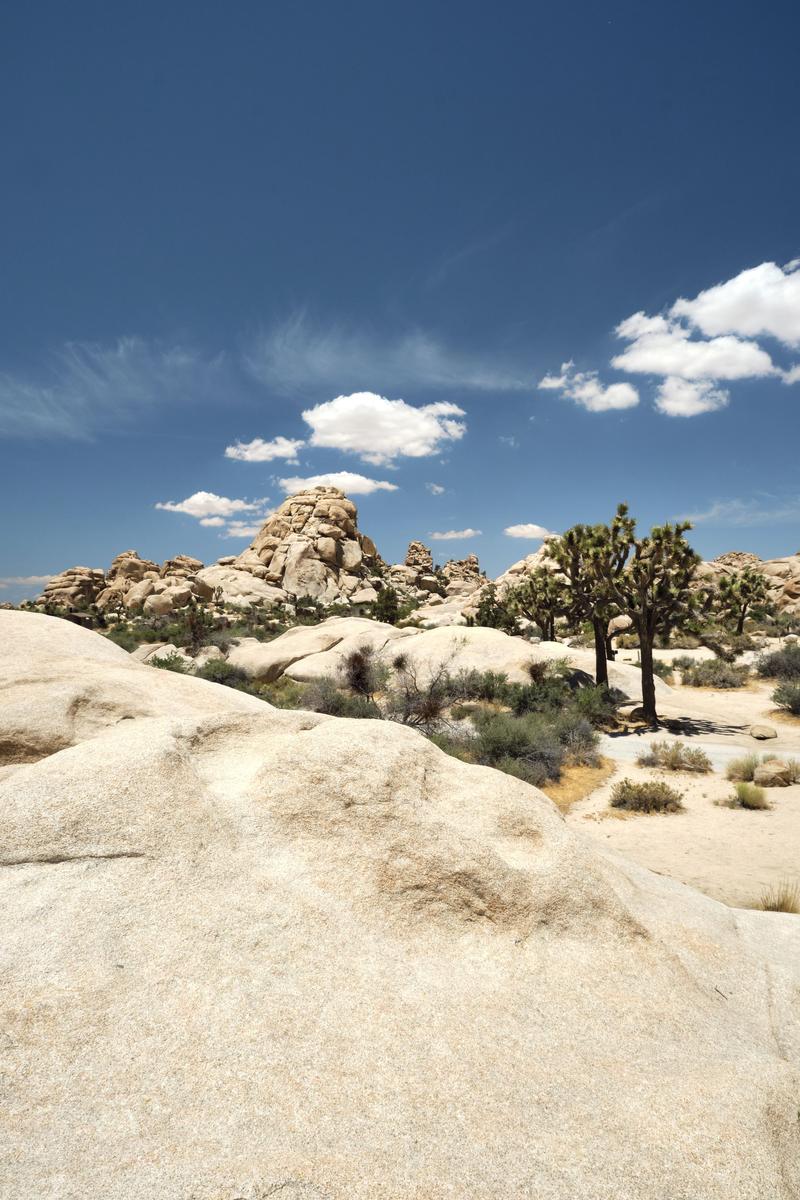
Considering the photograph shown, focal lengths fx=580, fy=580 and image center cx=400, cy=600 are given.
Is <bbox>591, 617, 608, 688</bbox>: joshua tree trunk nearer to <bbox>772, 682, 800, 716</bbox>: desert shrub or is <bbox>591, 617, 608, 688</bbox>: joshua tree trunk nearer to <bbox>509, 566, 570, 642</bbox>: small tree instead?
<bbox>772, 682, 800, 716</bbox>: desert shrub

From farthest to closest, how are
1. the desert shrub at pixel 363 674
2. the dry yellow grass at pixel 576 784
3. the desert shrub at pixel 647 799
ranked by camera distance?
the desert shrub at pixel 363 674 → the dry yellow grass at pixel 576 784 → the desert shrub at pixel 647 799

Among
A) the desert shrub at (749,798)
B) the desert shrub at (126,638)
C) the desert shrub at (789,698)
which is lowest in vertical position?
the desert shrub at (749,798)

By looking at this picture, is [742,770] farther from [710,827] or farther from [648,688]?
[648,688]

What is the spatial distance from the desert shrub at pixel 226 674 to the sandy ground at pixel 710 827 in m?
12.9

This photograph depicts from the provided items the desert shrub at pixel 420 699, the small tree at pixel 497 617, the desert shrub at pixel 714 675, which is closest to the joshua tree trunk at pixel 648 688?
the desert shrub at pixel 420 699

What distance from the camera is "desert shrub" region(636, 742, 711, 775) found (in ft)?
44.3

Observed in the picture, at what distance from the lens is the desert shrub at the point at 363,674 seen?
19.4 m

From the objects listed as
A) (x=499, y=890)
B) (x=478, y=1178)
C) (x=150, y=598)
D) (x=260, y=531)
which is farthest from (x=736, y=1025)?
(x=260, y=531)

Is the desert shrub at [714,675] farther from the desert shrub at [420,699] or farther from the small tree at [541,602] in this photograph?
Answer: the desert shrub at [420,699]

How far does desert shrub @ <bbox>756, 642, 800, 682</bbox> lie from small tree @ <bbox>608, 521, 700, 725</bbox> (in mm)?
7929

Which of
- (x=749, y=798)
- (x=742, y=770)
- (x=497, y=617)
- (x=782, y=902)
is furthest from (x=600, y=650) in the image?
(x=782, y=902)

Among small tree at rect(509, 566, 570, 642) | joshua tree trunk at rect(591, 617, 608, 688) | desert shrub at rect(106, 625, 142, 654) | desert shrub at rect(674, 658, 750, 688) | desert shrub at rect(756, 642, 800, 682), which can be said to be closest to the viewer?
joshua tree trunk at rect(591, 617, 608, 688)

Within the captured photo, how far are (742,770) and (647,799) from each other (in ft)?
9.73

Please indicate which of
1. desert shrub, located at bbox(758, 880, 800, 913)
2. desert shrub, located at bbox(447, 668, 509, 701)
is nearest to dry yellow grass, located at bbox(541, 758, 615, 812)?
desert shrub, located at bbox(447, 668, 509, 701)
